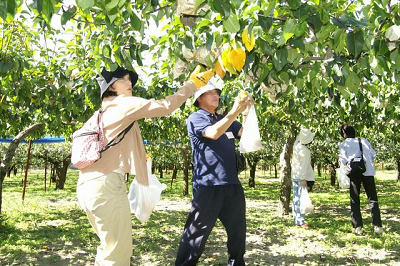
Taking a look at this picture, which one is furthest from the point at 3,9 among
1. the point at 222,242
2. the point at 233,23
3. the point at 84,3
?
the point at 222,242

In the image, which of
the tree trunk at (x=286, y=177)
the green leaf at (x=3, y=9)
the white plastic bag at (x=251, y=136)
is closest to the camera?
the green leaf at (x=3, y=9)

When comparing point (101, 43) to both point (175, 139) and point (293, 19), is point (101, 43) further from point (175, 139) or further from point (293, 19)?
point (175, 139)

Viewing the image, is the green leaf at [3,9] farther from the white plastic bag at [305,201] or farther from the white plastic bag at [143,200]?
the white plastic bag at [305,201]

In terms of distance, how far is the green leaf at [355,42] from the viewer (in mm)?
1803

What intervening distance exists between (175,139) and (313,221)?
6.47 m

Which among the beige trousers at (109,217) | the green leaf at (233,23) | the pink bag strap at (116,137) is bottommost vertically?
the beige trousers at (109,217)

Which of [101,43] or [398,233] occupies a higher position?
[101,43]

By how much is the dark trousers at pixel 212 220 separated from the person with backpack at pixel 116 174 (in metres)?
0.68

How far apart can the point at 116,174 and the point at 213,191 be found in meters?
0.92

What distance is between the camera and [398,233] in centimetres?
580

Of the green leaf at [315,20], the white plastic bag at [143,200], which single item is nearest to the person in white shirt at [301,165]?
the white plastic bag at [143,200]

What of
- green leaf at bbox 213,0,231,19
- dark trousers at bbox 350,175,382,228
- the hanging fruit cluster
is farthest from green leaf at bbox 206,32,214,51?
dark trousers at bbox 350,175,382,228

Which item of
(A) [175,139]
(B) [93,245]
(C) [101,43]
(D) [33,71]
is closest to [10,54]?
(D) [33,71]

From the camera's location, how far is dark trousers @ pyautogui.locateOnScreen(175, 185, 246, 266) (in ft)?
9.21
